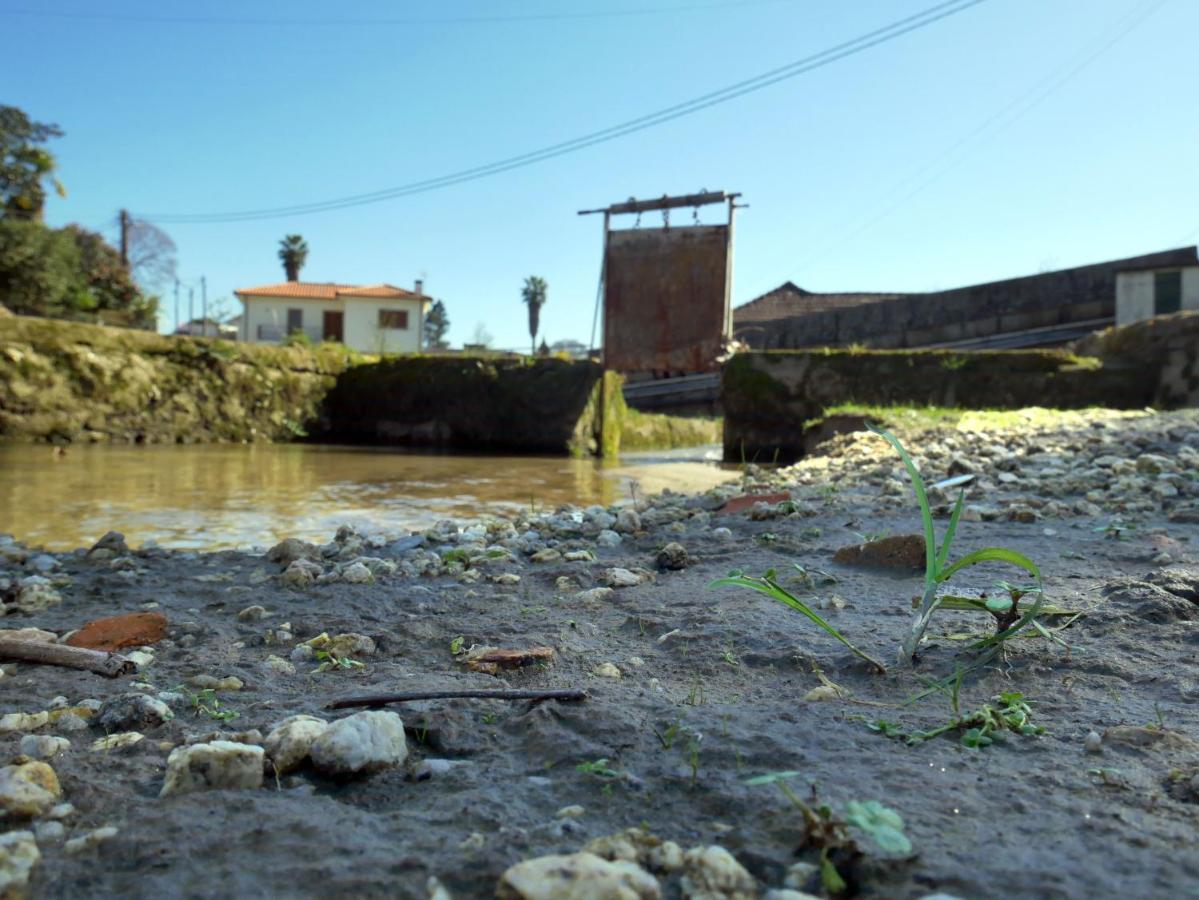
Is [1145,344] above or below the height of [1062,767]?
above

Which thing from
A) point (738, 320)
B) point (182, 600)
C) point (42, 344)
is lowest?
point (182, 600)

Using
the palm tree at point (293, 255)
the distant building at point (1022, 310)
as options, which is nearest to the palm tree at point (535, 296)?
the palm tree at point (293, 255)

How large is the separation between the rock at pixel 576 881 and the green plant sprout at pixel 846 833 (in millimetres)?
192

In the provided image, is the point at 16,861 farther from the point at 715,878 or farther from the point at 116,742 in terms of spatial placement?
the point at 715,878

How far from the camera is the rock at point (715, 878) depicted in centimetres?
90

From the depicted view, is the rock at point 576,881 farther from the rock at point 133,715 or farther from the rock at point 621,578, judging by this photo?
the rock at point 621,578

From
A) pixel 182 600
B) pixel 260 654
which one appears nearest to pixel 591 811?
pixel 260 654

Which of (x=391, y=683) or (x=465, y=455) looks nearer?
(x=391, y=683)

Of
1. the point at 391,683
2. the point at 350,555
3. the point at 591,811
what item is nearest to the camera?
the point at 591,811

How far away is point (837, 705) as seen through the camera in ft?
4.73

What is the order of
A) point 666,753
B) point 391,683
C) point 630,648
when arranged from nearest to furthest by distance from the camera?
point 666,753 < point 391,683 < point 630,648

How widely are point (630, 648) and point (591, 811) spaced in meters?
0.77

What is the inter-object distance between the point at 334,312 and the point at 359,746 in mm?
47568

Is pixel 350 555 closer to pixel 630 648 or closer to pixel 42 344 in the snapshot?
pixel 630 648
